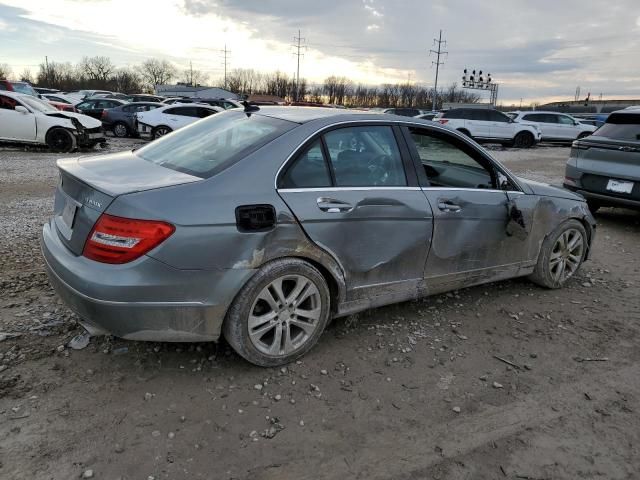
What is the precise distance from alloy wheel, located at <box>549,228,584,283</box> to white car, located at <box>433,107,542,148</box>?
17.9 metres

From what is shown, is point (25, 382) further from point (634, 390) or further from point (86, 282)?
point (634, 390)

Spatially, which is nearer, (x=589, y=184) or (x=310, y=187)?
(x=310, y=187)

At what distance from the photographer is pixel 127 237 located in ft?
8.58

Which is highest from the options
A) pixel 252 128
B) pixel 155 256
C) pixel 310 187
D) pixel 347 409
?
pixel 252 128

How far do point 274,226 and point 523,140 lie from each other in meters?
22.5

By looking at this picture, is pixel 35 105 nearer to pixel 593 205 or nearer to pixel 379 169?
pixel 379 169

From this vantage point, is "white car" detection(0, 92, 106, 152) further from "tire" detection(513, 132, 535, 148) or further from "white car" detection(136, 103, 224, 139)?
"tire" detection(513, 132, 535, 148)

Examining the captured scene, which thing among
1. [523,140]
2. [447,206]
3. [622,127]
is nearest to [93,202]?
[447,206]

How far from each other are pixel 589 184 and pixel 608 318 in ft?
11.8

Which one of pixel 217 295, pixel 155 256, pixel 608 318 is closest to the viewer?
pixel 155 256

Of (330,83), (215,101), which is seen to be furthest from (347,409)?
(330,83)

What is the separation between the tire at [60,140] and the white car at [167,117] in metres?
3.82

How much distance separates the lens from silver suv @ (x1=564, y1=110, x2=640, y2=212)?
21.7 feet

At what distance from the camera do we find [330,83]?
9812cm
